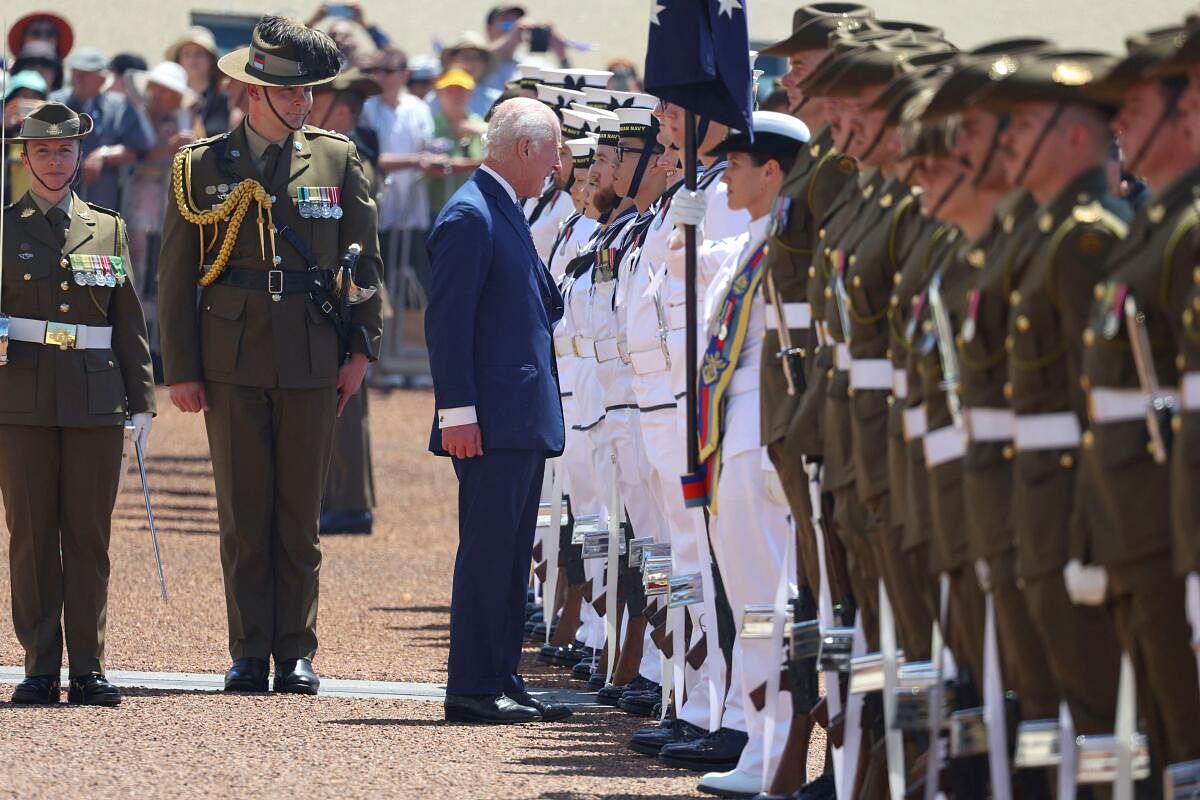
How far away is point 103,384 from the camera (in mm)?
8656

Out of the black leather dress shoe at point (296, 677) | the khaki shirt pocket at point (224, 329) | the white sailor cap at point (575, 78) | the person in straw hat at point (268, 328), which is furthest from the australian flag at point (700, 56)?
the white sailor cap at point (575, 78)

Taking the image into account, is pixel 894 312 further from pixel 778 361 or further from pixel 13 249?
pixel 13 249

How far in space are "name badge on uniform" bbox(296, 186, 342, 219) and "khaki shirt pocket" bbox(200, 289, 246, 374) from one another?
1.36ft

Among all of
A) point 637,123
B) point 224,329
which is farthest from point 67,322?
point 637,123

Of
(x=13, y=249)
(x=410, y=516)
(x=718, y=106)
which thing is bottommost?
(x=410, y=516)

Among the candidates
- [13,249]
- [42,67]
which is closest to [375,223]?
[13,249]

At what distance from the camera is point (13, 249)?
8719 mm

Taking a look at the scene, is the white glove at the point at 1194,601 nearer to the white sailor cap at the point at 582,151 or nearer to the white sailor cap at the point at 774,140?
the white sailor cap at the point at 774,140

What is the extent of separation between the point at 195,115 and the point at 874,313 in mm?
12744

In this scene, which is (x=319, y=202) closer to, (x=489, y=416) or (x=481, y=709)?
(x=489, y=416)

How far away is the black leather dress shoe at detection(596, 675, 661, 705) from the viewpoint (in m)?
9.05

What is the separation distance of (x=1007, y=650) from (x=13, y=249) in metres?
4.70

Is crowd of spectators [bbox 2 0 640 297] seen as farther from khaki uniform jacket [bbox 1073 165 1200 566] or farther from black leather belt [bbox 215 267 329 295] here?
khaki uniform jacket [bbox 1073 165 1200 566]

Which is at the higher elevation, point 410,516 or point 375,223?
point 375,223
